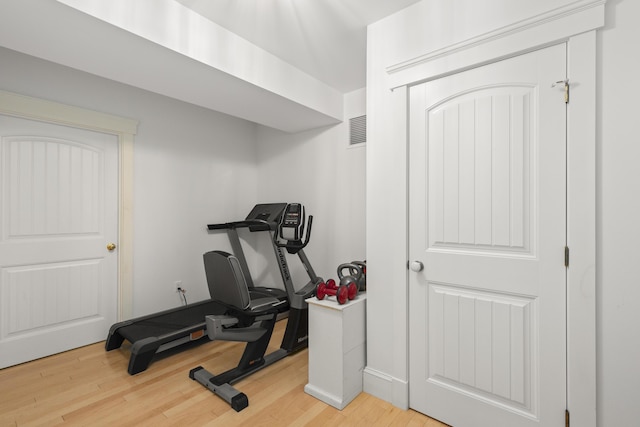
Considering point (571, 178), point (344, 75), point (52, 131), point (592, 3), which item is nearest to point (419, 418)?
point (571, 178)

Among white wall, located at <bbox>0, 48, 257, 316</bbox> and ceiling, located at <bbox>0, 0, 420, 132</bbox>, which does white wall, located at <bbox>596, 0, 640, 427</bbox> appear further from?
white wall, located at <bbox>0, 48, 257, 316</bbox>

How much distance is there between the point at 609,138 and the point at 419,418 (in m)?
1.80

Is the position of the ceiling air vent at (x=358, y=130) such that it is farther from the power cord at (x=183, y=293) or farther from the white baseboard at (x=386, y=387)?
the power cord at (x=183, y=293)

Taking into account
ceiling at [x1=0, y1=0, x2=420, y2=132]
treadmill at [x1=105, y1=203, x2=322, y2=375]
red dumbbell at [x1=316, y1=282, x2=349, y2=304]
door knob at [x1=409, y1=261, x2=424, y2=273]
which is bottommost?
treadmill at [x1=105, y1=203, x2=322, y2=375]

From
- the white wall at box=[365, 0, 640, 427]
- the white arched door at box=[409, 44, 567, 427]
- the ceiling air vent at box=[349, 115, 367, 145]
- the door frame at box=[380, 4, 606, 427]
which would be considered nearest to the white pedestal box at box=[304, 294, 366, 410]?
the white arched door at box=[409, 44, 567, 427]

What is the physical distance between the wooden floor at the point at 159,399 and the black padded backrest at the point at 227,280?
0.64 m

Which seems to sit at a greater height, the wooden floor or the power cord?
the power cord

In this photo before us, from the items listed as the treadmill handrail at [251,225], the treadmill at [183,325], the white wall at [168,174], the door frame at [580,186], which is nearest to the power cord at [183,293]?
the white wall at [168,174]

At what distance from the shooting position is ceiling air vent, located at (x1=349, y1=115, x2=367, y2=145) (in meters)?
3.22

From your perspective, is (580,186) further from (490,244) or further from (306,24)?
(306,24)

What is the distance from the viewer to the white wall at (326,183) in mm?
3301

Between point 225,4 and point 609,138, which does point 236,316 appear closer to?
point 225,4

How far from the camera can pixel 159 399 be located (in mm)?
A: 2045

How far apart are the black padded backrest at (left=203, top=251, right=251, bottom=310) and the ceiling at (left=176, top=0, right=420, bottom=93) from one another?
1616 mm
